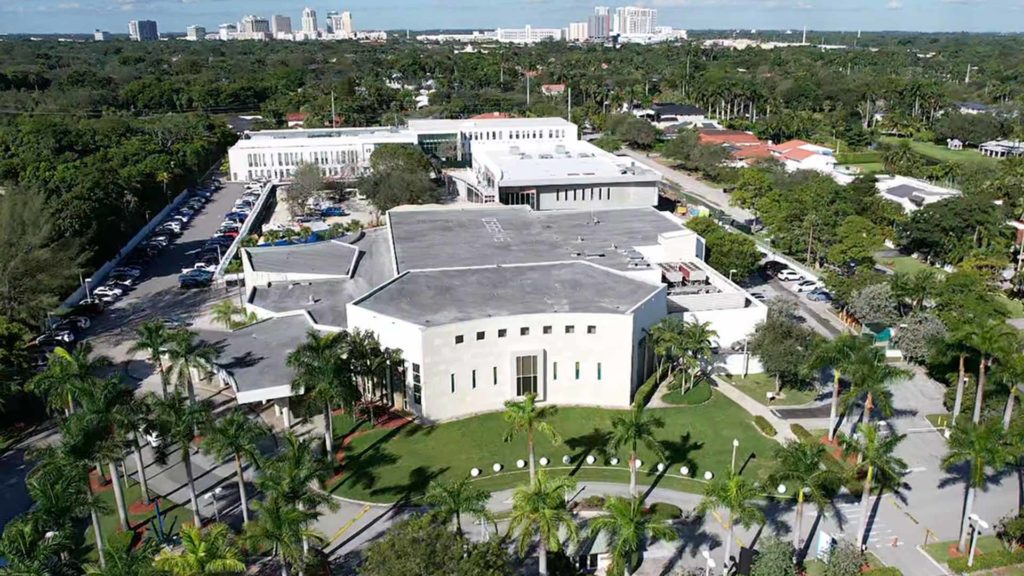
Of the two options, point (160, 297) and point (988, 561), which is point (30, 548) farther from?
point (160, 297)

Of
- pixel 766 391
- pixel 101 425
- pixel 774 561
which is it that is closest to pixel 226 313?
pixel 101 425

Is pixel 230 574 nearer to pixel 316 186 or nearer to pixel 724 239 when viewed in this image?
pixel 724 239

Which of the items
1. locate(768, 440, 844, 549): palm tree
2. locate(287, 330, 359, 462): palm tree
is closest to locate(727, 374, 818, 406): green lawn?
locate(768, 440, 844, 549): palm tree

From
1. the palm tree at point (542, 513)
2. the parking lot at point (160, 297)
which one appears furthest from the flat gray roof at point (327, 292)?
the palm tree at point (542, 513)

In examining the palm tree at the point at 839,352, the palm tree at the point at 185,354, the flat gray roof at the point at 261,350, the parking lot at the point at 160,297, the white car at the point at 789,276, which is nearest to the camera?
the palm tree at the point at 839,352

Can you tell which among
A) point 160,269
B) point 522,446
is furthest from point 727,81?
point 522,446

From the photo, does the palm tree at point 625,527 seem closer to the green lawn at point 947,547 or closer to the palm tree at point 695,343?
the green lawn at point 947,547
